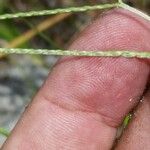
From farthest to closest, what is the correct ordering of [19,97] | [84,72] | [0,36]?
[19,97]
[0,36]
[84,72]

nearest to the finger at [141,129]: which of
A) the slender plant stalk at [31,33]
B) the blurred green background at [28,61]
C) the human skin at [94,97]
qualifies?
the human skin at [94,97]

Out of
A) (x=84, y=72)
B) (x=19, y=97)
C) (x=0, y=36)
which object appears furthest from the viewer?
(x=19, y=97)

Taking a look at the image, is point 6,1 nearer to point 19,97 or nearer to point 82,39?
point 19,97

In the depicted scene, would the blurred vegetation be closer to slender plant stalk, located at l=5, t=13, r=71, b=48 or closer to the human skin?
slender plant stalk, located at l=5, t=13, r=71, b=48

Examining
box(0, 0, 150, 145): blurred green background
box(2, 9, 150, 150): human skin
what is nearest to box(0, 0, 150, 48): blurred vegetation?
box(0, 0, 150, 145): blurred green background

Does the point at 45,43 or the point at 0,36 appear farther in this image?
the point at 45,43

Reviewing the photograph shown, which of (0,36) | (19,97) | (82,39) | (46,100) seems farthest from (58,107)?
(19,97)

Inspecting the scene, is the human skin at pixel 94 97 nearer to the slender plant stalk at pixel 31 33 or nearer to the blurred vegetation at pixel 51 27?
the slender plant stalk at pixel 31 33
